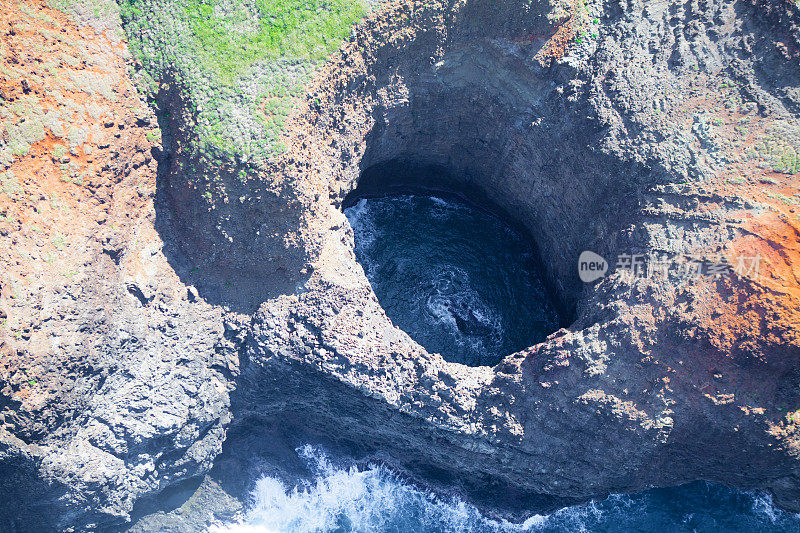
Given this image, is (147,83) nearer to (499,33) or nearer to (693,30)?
(499,33)

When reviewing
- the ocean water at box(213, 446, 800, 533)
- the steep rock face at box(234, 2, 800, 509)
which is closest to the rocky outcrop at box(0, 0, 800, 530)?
the steep rock face at box(234, 2, 800, 509)

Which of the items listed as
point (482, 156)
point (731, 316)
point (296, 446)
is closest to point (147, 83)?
point (482, 156)

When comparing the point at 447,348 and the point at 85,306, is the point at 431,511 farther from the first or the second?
the point at 85,306

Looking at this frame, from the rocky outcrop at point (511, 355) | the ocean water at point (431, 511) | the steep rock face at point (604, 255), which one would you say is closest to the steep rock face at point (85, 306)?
the rocky outcrop at point (511, 355)

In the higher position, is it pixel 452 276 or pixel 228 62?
pixel 228 62

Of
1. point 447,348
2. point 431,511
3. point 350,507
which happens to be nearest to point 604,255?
point 447,348

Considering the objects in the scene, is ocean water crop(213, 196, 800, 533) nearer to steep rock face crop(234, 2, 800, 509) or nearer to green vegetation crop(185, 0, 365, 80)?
steep rock face crop(234, 2, 800, 509)
